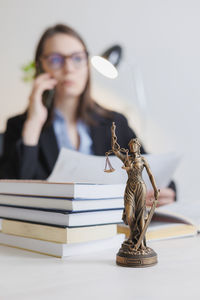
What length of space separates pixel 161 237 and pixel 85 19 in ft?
6.92

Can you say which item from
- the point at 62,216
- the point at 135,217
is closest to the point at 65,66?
the point at 62,216

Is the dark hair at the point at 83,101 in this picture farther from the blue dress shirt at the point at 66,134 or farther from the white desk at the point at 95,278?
the white desk at the point at 95,278

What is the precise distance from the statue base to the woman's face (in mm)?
2045

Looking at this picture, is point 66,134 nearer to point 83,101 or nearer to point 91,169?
point 83,101

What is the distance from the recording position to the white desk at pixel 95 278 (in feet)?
1.86

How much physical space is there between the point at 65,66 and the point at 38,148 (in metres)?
0.56

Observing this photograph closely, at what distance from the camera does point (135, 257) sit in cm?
71

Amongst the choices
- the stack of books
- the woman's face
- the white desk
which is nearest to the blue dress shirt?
the woman's face

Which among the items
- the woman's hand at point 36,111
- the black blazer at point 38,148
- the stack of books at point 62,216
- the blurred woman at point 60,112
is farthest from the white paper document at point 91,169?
the woman's hand at point 36,111

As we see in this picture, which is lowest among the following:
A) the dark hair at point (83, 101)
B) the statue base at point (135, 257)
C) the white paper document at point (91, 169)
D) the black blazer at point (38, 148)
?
the black blazer at point (38, 148)

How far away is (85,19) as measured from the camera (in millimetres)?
2805

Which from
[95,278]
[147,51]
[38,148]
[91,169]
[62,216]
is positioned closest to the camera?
[95,278]

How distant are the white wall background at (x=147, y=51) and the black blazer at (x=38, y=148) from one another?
149mm

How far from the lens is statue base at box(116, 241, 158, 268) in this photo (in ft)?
2.32
